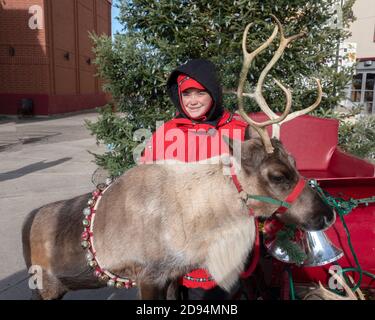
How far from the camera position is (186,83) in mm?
2434

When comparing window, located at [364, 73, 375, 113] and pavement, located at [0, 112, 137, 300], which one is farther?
window, located at [364, 73, 375, 113]

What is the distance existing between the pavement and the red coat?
1.52 m

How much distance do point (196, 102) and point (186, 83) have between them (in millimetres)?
148

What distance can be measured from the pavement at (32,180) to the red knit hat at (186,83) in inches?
82.2

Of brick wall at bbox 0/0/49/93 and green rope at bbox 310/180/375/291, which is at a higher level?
brick wall at bbox 0/0/49/93

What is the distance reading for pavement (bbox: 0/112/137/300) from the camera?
3527 millimetres
